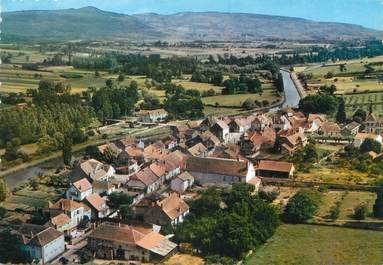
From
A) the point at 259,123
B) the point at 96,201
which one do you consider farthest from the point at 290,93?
the point at 96,201

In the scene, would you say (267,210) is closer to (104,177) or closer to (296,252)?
(296,252)

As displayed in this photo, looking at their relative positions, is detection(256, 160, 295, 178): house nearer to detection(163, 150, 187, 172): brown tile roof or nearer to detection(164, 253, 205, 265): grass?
detection(163, 150, 187, 172): brown tile roof

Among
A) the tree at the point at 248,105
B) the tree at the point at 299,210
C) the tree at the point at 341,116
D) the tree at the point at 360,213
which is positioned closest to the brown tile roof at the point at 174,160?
the tree at the point at 299,210

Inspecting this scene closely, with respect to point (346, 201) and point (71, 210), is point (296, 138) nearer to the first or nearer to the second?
point (346, 201)

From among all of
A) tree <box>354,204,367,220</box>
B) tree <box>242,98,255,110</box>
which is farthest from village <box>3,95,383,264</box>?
tree <box>242,98,255,110</box>

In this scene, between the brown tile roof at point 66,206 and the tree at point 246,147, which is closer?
the brown tile roof at point 66,206

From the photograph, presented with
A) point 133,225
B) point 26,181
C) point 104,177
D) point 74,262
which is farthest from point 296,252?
point 26,181

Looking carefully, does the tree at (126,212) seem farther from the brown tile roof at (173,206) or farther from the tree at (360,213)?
the tree at (360,213)

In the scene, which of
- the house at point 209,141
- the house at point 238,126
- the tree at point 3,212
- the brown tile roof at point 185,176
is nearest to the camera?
the tree at point 3,212
